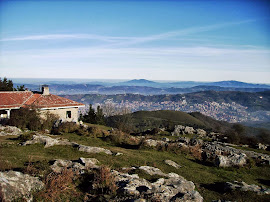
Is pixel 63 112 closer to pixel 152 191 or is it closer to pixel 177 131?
pixel 177 131

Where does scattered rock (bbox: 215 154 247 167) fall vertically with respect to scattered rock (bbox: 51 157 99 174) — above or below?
below

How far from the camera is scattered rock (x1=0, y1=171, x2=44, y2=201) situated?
21.4ft

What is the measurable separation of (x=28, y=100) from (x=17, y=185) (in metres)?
26.2

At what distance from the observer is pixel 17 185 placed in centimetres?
691

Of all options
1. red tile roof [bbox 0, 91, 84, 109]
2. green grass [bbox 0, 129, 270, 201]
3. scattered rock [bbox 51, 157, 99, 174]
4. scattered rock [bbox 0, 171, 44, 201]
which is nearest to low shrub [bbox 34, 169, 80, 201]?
scattered rock [bbox 0, 171, 44, 201]

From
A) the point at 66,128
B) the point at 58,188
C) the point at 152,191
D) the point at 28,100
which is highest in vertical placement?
the point at 28,100

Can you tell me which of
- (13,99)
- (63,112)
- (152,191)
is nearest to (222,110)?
(63,112)

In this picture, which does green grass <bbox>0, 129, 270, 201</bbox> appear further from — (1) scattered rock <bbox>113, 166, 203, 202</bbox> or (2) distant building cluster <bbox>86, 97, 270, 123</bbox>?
(2) distant building cluster <bbox>86, 97, 270, 123</bbox>

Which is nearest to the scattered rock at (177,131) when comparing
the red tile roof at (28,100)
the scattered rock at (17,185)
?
the red tile roof at (28,100)

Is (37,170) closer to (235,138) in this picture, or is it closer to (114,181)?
(114,181)

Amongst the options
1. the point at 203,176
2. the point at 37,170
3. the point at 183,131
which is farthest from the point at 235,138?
the point at 37,170

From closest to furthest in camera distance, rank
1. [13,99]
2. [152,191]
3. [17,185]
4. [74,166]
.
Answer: [17,185] → [152,191] → [74,166] → [13,99]

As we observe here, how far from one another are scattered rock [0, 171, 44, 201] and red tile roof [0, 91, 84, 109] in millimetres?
21789

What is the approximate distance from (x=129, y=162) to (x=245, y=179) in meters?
7.47
